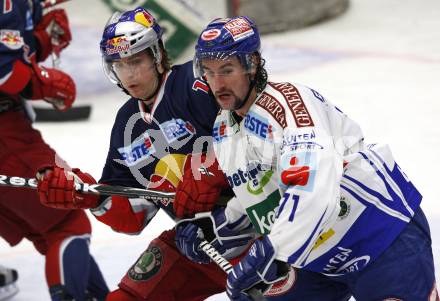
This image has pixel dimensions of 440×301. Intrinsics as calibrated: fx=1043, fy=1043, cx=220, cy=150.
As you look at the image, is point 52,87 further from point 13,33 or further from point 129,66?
point 129,66

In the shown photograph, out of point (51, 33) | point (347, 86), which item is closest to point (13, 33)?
point (51, 33)

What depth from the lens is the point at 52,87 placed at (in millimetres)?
4195

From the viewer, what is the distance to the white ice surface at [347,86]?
4746mm

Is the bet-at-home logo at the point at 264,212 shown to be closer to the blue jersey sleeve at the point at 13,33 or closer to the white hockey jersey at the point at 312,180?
the white hockey jersey at the point at 312,180

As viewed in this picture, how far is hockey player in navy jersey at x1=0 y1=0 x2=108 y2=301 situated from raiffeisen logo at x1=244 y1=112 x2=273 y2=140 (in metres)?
1.30

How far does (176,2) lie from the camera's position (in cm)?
738

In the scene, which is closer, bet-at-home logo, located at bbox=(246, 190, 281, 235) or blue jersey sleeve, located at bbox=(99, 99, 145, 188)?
bet-at-home logo, located at bbox=(246, 190, 281, 235)

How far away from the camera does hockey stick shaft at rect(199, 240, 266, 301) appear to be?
286 centimetres

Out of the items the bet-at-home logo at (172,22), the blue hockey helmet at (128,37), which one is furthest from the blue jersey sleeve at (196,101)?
the bet-at-home logo at (172,22)

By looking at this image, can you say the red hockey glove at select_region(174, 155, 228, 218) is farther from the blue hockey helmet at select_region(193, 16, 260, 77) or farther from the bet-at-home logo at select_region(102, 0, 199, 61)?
the bet-at-home logo at select_region(102, 0, 199, 61)

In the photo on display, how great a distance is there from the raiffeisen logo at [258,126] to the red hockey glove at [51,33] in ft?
5.69

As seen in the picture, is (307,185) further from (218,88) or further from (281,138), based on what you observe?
(218,88)

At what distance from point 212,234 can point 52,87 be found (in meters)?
1.19

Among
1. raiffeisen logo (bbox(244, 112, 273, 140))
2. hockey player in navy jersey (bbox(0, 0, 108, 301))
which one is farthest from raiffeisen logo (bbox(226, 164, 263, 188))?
hockey player in navy jersey (bbox(0, 0, 108, 301))
